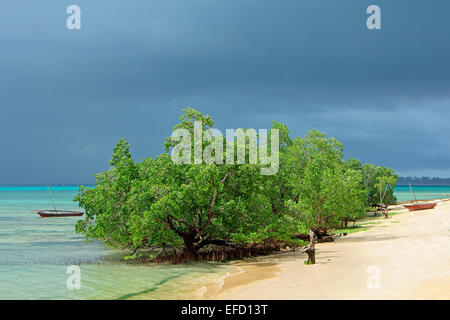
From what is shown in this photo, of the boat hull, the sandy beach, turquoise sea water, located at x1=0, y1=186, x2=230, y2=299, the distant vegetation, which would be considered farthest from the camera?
the boat hull

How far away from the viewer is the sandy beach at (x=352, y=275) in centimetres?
1700

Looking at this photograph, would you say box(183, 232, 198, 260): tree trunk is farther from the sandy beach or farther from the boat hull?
the boat hull

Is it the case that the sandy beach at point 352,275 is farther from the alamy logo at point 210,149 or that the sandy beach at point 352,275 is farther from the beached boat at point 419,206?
the beached boat at point 419,206

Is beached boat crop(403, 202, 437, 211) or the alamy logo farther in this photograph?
beached boat crop(403, 202, 437, 211)

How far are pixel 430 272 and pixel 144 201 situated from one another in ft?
55.8

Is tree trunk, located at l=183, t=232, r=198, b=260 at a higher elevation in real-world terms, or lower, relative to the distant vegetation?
lower

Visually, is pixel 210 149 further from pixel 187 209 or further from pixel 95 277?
pixel 95 277

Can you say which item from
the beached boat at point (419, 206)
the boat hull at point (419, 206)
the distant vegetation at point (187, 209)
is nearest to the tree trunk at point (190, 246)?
the distant vegetation at point (187, 209)

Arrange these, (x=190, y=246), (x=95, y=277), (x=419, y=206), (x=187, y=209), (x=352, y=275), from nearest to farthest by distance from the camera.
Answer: (x=352, y=275) → (x=95, y=277) → (x=187, y=209) → (x=190, y=246) → (x=419, y=206)

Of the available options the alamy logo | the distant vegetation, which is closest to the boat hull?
the distant vegetation

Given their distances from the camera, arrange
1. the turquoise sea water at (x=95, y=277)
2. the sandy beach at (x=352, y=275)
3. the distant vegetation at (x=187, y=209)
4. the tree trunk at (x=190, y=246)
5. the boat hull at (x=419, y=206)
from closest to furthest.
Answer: the sandy beach at (x=352, y=275)
the turquoise sea water at (x=95, y=277)
the distant vegetation at (x=187, y=209)
the tree trunk at (x=190, y=246)
the boat hull at (x=419, y=206)

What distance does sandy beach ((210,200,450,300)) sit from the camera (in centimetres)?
1700

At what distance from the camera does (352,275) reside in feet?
69.4

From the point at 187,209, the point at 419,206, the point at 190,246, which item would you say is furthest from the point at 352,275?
the point at 419,206
